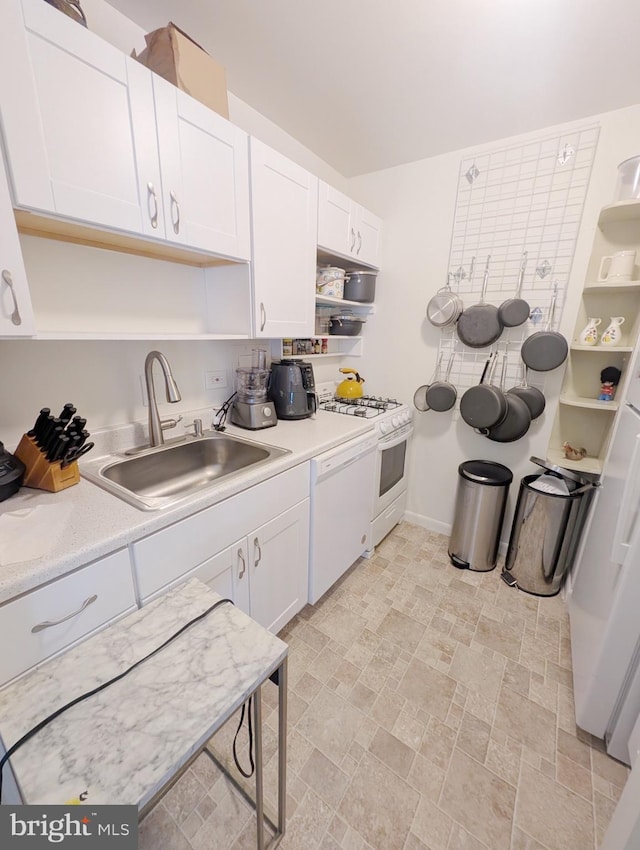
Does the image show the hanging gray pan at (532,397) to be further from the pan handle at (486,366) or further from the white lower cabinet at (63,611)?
the white lower cabinet at (63,611)

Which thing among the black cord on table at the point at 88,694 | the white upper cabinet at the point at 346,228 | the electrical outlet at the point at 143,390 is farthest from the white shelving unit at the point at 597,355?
the electrical outlet at the point at 143,390

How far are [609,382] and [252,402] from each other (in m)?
1.90

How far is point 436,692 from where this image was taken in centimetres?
140

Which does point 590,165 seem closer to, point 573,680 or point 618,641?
point 618,641

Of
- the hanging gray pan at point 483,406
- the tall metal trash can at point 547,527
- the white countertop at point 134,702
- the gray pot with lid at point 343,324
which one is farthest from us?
the gray pot with lid at point 343,324

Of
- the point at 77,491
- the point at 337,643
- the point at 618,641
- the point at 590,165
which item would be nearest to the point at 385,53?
the point at 590,165

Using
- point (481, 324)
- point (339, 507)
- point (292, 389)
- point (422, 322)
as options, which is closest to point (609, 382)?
point (481, 324)

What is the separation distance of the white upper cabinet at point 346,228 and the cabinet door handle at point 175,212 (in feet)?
2.80

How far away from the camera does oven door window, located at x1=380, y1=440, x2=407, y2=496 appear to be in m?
2.14

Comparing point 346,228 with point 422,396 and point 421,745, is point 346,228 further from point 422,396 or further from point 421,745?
point 421,745

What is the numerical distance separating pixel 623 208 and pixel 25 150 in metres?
2.27

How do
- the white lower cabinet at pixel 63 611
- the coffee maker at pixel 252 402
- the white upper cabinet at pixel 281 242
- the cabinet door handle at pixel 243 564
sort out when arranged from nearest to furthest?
the white lower cabinet at pixel 63 611
the cabinet door handle at pixel 243 564
the white upper cabinet at pixel 281 242
the coffee maker at pixel 252 402

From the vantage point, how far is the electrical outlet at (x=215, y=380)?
1766 millimetres

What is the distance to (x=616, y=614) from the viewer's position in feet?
3.67
